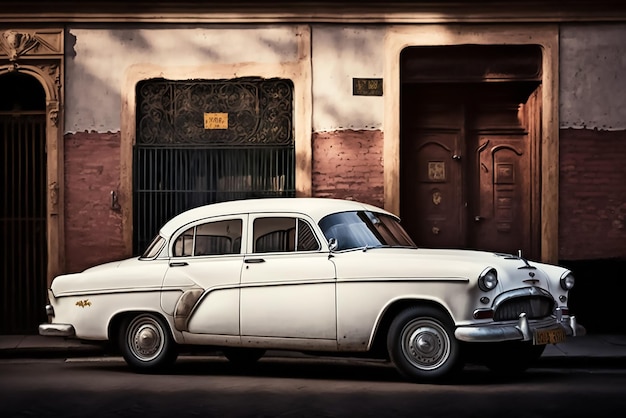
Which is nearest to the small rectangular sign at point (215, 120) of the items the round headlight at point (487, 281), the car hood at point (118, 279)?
the car hood at point (118, 279)

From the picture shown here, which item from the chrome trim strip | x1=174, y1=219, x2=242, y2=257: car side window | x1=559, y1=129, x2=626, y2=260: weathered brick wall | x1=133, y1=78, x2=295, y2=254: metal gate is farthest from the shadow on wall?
the chrome trim strip

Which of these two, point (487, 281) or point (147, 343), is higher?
point (487, 281)

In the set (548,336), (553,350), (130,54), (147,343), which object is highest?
(130,54)

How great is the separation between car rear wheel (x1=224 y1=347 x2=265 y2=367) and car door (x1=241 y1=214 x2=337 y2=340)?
1046 millimetres

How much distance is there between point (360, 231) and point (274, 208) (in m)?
0.83

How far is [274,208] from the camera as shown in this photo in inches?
399

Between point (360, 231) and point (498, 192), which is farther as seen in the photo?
point (498, 192)

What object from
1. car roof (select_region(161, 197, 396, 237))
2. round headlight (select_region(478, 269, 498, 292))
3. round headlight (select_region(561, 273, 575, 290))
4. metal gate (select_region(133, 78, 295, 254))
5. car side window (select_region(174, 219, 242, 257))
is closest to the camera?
round headlight (select_region(478, 269, 498, 292))

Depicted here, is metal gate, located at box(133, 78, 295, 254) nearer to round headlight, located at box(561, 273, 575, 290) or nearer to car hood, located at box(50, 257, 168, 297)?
car hood, located at box(50, 257, 168, 297)

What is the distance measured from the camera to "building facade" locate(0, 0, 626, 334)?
1377cm

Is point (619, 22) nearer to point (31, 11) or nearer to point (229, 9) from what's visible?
point (229, 9)

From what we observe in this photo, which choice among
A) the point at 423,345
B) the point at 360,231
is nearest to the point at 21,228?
the point at 360,231

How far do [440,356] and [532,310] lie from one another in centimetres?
88

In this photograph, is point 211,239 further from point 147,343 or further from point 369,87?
point 369,87
